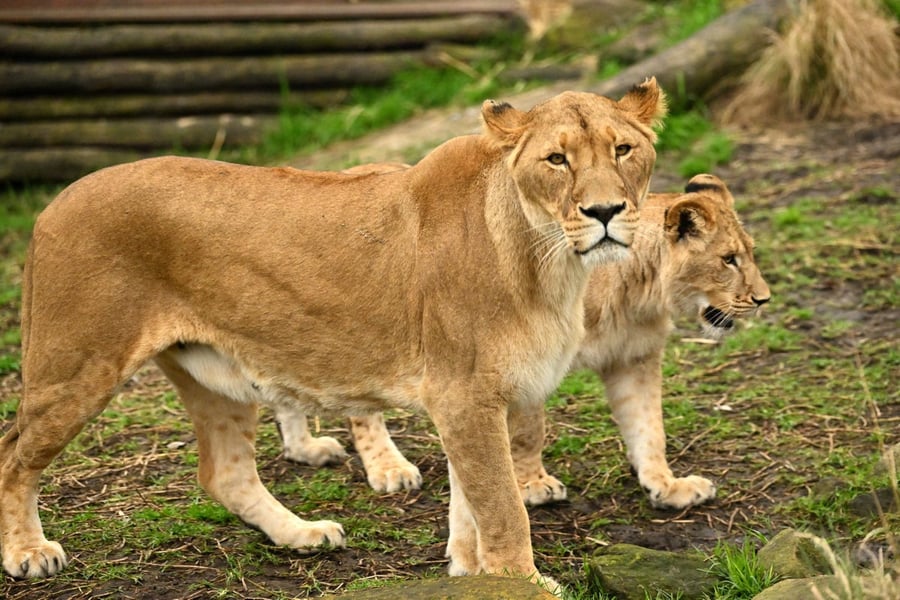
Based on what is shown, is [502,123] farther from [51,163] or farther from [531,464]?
[51,163]

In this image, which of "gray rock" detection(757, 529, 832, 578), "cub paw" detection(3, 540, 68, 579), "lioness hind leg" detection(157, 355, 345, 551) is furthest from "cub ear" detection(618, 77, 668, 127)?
"cub paw" detection(3, 540, 68, 579)

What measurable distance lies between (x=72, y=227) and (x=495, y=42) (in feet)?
25.7

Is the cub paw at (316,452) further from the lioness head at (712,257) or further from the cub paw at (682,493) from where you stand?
the lioness head at (712,257)

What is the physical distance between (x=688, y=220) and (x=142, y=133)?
723 cm

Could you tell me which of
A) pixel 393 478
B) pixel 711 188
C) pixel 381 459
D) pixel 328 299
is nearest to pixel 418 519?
pixel 393 478

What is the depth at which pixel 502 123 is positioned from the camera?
4246mm

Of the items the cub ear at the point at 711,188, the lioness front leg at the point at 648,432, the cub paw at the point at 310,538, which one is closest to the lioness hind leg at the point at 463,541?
the cub paw at the point at 310,538

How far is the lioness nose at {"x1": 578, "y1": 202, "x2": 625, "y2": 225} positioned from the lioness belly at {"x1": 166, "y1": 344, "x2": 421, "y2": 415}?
1049 millimetres

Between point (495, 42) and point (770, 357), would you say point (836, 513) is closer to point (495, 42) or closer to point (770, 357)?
point (770, 357)

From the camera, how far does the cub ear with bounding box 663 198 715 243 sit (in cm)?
542

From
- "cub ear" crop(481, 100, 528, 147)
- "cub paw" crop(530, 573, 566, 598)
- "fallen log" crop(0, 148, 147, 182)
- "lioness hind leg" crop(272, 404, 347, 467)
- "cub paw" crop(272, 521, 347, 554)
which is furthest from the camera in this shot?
"fallen log" crop(0, 148, 147, 182)

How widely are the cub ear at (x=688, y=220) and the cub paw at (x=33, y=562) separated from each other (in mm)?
2698

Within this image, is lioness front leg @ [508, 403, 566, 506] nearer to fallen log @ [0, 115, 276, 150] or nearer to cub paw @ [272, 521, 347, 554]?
cub paw @ [272, 521, 347, 554]

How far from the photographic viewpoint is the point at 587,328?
17.9ft
